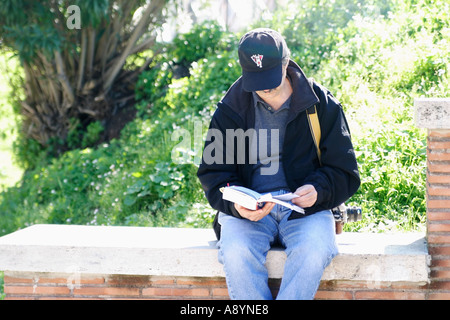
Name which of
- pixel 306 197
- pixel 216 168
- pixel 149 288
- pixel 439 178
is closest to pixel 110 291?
pixel 149 288

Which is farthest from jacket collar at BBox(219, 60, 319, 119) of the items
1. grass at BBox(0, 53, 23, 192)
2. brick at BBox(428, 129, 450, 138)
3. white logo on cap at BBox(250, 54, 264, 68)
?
grass at BBox(0, 53, 23, 192)

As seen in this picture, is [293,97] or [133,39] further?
[133,39]

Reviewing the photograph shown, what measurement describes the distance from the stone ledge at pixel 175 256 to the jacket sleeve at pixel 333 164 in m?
0.33

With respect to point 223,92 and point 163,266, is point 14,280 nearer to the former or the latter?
point 163,266

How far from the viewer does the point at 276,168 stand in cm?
335

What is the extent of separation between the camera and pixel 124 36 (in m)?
8.38

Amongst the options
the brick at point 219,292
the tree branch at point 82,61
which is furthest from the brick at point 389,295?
the tree branch at point 82,61

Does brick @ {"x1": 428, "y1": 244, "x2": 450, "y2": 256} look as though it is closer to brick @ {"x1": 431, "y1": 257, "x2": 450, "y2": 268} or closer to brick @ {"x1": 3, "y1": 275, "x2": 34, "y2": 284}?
brick @ {"x1": 431, "y1": 257, "x2": 450, "y2": 268}

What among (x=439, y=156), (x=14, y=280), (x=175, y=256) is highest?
(x=439, y=156)

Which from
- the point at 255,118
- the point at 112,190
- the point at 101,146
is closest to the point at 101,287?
the point at 255,118

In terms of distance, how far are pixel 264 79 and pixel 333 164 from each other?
1.80 ft

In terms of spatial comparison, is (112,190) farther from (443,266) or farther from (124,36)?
(443,266)

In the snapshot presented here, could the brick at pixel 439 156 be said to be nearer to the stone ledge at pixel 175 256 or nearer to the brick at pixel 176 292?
the stone ledge at pixel 175 256

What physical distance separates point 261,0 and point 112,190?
4731mm
